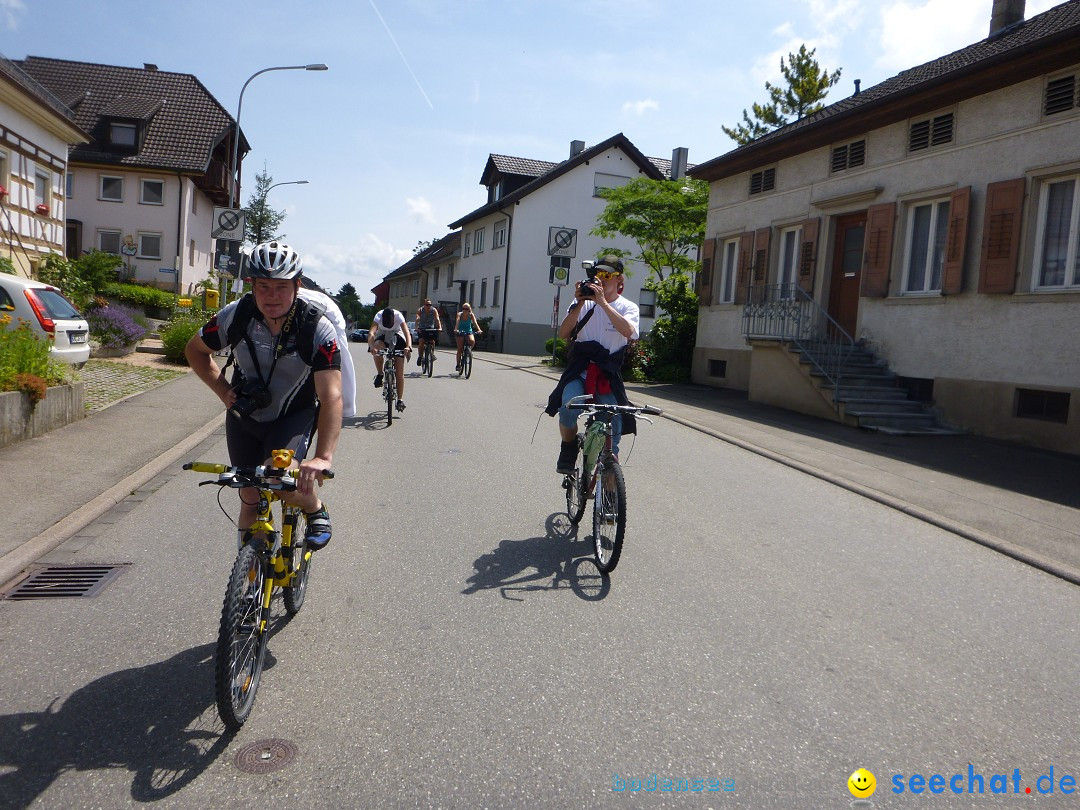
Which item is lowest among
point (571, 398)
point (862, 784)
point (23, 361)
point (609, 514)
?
point (862, 784)

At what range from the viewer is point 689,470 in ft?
31.7

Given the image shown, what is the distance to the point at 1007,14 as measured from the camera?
18703 mm

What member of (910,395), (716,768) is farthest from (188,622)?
(910,395)

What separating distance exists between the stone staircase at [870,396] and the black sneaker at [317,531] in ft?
36.2

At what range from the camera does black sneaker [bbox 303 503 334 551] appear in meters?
4.01

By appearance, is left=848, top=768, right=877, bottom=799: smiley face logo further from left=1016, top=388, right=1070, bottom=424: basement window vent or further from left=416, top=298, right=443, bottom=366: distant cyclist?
left=416, top=298, right=443, bottom=366: distant cyclist

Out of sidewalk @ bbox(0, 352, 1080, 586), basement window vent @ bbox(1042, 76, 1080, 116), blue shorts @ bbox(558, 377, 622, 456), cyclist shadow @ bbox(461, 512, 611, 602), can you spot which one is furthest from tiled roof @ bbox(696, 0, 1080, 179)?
cyclist shadow @ bbox(461, 512, 611, 602)

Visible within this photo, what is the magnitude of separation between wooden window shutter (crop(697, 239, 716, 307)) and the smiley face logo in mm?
19637

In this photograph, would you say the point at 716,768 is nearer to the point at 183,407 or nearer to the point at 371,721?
the point at 371,721

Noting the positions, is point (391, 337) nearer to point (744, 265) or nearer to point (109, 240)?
point (744, 265)

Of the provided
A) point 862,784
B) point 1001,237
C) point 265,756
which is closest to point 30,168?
point 1001,237

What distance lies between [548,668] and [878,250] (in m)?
13.9

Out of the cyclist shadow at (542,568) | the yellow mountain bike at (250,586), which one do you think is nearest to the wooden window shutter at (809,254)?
the cyclist shadow at (542,568)

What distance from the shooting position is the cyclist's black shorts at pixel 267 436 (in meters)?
4.04
